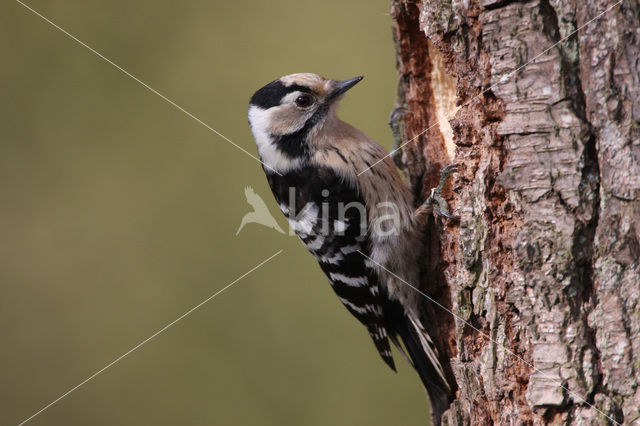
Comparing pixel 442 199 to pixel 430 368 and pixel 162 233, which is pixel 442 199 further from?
pixel 162 233

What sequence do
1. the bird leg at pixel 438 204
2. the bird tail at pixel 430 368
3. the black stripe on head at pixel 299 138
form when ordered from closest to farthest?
the bird leg at pixel 438 204 < the bird tail at pixel 430 368 < the black stripe on head at pixel 299 138

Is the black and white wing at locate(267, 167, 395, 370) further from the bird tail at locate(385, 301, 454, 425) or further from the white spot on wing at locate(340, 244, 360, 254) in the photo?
the bird tail at locate(385, 301, 454, 425)

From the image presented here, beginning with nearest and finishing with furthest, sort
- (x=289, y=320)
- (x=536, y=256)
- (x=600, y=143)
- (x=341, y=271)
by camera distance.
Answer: (x=600, y=143)
(x=536, y=256)
(x=341, y=271)
(x=289, y=320)

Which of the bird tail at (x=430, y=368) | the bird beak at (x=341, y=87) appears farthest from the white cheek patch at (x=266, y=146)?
Answer: the bird tail at (x=430, y=368)

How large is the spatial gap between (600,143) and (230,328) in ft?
10.5

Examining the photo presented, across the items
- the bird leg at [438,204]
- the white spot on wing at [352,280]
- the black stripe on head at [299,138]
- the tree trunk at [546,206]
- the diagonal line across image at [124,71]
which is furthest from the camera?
the diagonal line across image at [124,71]

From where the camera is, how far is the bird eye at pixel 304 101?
9.91ft

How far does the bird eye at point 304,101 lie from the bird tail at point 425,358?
3.58 ft

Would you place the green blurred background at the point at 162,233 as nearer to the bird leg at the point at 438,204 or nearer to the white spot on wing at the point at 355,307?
the white spot on wing at the point at 355,307

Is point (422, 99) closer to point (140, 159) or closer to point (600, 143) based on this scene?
point (600, 143)

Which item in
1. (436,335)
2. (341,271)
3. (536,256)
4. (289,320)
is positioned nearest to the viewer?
(536,256)

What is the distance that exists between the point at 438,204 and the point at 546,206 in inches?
28.8

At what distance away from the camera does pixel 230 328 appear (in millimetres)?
4344

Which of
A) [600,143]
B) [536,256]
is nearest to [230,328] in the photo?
A: [536,256]
